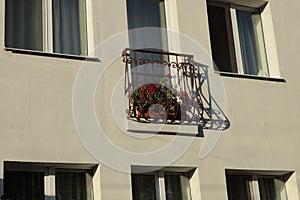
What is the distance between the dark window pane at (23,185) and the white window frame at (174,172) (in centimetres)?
144

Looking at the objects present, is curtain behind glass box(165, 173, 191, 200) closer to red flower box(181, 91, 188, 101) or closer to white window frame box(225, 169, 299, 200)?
white window frame box(225, 169, 299, 200)

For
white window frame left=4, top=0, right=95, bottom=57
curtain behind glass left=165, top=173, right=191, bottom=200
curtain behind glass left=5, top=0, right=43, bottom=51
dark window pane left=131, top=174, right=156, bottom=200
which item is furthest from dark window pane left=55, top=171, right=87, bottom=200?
curtain behind glass left=5, top=0, right=43, bottom=51

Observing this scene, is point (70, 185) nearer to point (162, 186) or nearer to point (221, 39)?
point (162, 186)

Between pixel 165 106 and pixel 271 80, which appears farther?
pixel 271 80

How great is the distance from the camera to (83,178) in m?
8.17

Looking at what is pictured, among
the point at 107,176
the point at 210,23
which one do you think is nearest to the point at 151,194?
the point at 107,176

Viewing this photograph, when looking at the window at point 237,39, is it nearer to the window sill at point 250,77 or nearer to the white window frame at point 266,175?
the window sill at point 250,77

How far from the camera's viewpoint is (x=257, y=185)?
927cm

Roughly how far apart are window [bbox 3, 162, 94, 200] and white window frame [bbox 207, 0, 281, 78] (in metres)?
3.64

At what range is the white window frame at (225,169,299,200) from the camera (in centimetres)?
919

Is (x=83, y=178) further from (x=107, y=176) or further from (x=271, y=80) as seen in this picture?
(x=271, y=80)

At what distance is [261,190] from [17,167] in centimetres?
411

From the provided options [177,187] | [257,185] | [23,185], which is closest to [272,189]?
[257,185]

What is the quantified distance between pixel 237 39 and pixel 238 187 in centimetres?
279
